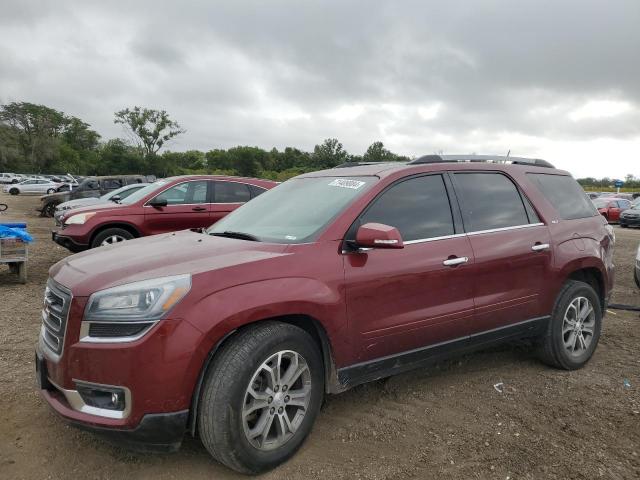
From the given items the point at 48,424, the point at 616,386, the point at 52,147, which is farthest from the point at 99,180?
the point at 52,147

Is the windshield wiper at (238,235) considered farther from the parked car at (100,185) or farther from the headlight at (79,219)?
the parked car at (100,185)

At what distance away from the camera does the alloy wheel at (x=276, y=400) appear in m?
2.71

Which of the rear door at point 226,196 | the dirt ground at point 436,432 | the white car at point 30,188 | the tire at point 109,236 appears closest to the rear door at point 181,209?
the rear door at point 226,196

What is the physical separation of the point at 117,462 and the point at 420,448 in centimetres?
175

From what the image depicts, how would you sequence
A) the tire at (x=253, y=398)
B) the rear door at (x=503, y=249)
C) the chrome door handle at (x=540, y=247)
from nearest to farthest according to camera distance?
the tire at (x=253, y=398), the rear door at (x=503, y=249), the chrome door handle at (x=540, y=247)

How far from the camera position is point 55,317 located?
278cm

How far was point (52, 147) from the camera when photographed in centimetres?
7506

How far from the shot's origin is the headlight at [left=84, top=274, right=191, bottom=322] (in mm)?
2502

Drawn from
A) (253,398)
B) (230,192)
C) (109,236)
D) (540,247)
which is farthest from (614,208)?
(253,398)

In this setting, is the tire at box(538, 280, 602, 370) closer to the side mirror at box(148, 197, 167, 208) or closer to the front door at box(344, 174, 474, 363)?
the front door at box(344, 174, 474, 363)

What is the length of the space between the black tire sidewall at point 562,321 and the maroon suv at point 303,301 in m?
0.01

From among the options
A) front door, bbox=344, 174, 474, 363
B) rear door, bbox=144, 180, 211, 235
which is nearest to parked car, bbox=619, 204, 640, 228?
rear door, bbox=144, 180, 211, 235

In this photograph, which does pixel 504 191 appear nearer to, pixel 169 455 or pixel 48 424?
pixel 169 455

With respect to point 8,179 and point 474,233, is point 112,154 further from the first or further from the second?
point 474,233
